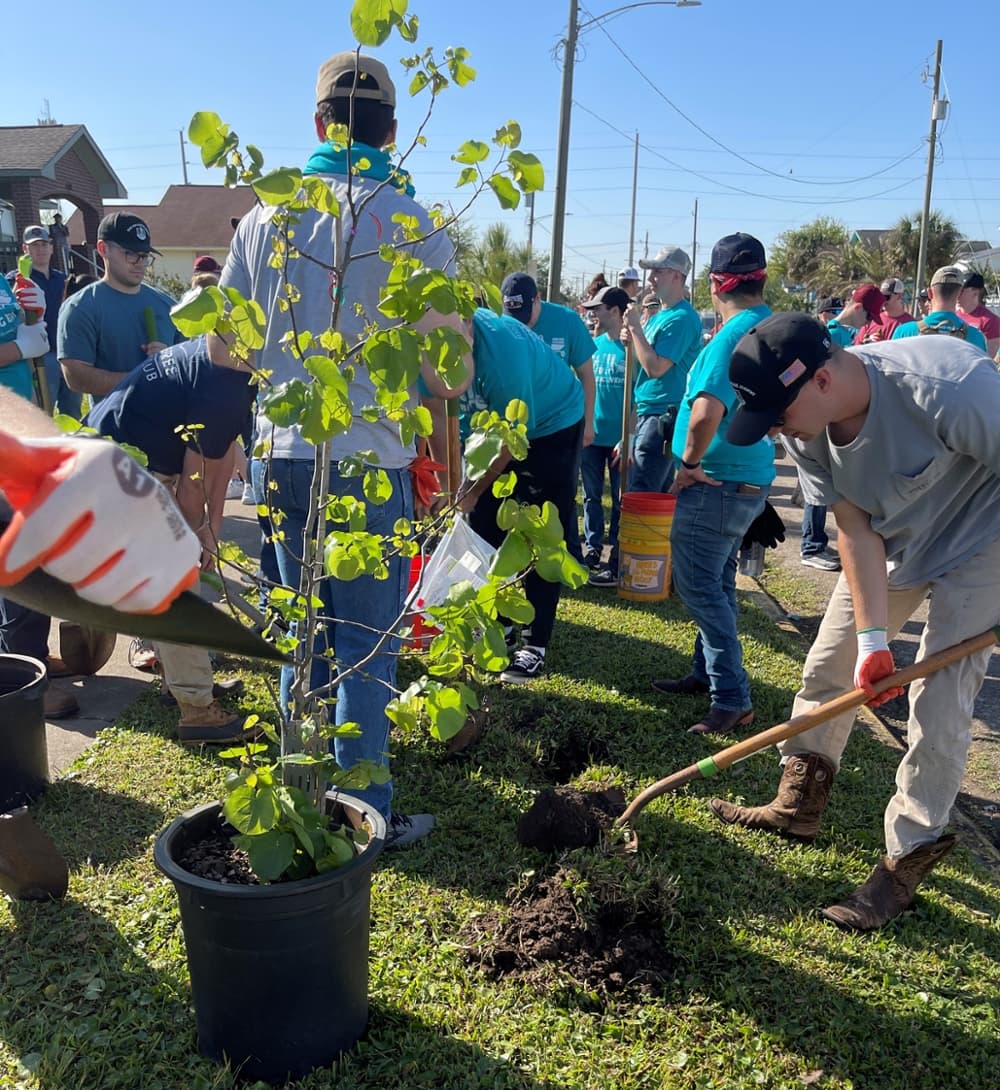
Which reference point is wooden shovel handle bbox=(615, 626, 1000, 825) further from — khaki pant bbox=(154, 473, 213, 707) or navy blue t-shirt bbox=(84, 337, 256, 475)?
navy blue t-shirt bbox=(84, 337, 256, 475)

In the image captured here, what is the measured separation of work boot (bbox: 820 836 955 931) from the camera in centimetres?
271

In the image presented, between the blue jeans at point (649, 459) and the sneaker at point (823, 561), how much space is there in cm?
178

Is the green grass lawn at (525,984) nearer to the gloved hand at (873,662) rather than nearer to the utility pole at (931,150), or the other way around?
the gloved hand at (873,662)

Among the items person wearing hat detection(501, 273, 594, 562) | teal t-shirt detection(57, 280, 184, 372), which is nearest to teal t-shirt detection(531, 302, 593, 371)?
person wearing hat detection(501, 273, 594, 562)

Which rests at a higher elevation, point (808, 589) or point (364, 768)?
point (364, 768)

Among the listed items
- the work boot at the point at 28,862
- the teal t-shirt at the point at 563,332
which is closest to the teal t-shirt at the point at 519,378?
the teal t-shirt at the point at 563,332

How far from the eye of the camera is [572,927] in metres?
2.49

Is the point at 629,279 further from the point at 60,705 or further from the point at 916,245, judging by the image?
the point at 916,245

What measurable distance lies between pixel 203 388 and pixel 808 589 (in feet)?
15.6

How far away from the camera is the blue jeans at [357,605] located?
2.65 meters

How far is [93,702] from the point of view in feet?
13.8

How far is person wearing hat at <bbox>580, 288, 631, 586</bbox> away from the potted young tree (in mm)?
4601

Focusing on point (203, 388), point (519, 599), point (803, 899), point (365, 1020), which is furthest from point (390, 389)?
point (803, 899)

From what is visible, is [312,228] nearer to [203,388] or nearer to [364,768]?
[203,388]
